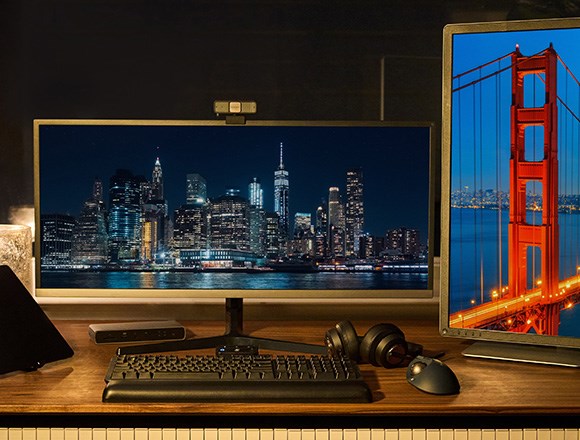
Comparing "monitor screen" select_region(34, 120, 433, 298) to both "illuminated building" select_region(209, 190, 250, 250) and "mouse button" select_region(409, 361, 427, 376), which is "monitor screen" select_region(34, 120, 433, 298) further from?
"mouse button" select_region(409, 361, 427, 376)

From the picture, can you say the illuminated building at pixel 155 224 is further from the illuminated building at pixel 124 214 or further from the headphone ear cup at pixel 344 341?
the headphone ear cup at pixel 344 341

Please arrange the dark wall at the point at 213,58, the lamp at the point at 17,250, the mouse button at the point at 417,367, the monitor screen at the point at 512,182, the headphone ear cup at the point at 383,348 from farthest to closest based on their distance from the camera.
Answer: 1. the dark wall at the point at 213,58
2. the lamp at the point at 17,250
3. the monitor screen at the point at 512,182
4. the headphone ear cup at the point at 383,348
5. the mouse button at the point at 417,367

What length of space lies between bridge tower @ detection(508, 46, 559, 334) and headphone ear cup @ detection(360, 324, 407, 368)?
1.06 ft

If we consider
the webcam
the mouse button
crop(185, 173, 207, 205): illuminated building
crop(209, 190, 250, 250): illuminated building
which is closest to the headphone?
the mouse button

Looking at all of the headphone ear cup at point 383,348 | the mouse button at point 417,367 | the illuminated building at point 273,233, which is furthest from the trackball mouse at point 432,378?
the illuminated building at point 273,233

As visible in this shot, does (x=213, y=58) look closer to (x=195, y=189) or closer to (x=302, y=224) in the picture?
(x=195, y=189)

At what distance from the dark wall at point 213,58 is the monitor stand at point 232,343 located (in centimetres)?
68

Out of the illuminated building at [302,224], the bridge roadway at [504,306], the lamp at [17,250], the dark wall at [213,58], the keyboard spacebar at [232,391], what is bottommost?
the keyboard spacebar at [232,391]

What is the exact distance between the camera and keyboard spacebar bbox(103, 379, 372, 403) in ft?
→ 4.37

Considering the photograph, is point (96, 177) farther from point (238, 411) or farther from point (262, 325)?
point (238, 411)

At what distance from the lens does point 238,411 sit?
131 cm

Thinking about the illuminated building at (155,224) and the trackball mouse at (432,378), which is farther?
the illuminated building at (155,224)

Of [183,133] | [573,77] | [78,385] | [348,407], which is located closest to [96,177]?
[183,133]

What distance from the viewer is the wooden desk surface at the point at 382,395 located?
1310 mm
